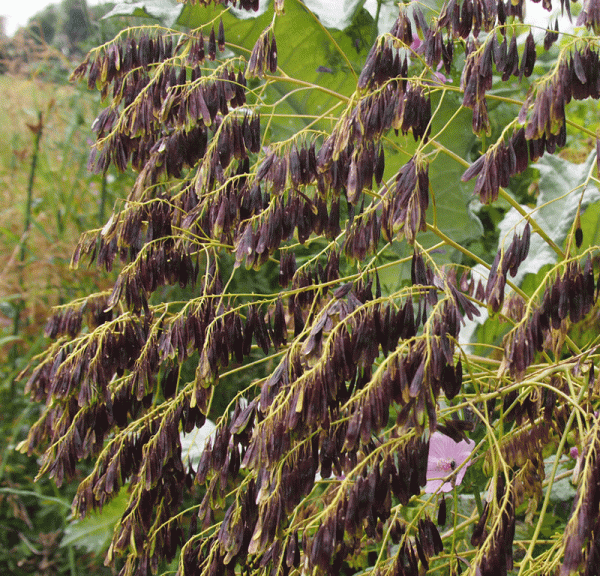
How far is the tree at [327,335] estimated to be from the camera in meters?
0.79

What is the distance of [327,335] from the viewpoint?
3.31 feet

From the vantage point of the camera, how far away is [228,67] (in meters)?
1.12

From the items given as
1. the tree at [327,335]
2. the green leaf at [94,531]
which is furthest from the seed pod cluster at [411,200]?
the green leaf at [94,531]

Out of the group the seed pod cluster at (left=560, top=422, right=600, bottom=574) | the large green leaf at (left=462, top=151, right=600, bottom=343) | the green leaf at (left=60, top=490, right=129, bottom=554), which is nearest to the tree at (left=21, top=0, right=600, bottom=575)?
the seed pod cluster at (left=560, top=422, right=600, bottom=574)

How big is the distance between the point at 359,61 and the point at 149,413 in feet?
5.26

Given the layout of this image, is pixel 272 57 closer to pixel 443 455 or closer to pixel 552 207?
pixel 443 455

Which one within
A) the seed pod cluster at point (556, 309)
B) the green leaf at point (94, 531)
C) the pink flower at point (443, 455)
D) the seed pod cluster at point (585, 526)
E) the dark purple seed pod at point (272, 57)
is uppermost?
the dark purple seed pod at point (272, 57)

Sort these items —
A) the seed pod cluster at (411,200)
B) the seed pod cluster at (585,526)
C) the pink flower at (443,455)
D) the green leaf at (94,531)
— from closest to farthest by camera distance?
Result: the seed pod cluster at (585,526), the seed pod cluster at (411,200), the pink flower at (443,455), the green leaf at (94,531)

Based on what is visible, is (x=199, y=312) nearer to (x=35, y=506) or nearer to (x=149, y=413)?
(x=149, y=413)

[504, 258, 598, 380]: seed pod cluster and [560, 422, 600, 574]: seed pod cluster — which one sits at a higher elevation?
[504, 258, 598, 380]: seed pod cluster

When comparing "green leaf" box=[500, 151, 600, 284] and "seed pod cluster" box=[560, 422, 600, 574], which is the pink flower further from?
"green leaf" box=[500, 151, 600, 284]

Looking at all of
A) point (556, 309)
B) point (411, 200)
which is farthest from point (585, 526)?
point (411, 200)

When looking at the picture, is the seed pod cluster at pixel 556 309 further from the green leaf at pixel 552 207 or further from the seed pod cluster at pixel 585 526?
the green leaf at pixel 552 207

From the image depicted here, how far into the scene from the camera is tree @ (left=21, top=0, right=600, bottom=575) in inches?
31.1
